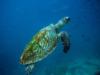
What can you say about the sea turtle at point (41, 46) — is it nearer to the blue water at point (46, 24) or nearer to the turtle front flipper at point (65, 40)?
the turtle front flipper at point (65, 40)

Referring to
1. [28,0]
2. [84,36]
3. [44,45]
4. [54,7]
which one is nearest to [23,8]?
[28,0]

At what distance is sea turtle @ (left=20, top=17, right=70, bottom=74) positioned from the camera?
309 centimetres

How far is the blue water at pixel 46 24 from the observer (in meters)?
3.54

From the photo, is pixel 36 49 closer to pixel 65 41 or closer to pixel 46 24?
pixel 65 41

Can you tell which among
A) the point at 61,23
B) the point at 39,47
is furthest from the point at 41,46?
the point at 61,23

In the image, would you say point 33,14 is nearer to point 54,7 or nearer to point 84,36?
point 54,7

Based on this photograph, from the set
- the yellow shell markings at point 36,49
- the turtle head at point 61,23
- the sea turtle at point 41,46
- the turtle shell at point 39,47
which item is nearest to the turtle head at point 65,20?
the turtle head at point 61,23

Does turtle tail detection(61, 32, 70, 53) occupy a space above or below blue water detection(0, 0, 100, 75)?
below

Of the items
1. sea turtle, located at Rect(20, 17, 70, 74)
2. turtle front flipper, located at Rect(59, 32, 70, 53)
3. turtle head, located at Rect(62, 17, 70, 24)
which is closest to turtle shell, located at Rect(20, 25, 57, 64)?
sea turtle, located at Rect(20, 17, 70, 74)

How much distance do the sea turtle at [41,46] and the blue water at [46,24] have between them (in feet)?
0.95

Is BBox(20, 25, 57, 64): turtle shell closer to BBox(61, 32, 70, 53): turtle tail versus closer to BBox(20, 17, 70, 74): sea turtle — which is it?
BBox(20, 17, 70, 74): sea turtle

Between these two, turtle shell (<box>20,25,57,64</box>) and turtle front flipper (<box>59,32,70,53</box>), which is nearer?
turtle shell (<box>20,25,57,64</box>)

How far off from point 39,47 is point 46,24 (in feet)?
1.80

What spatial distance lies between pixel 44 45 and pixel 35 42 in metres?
0.12
